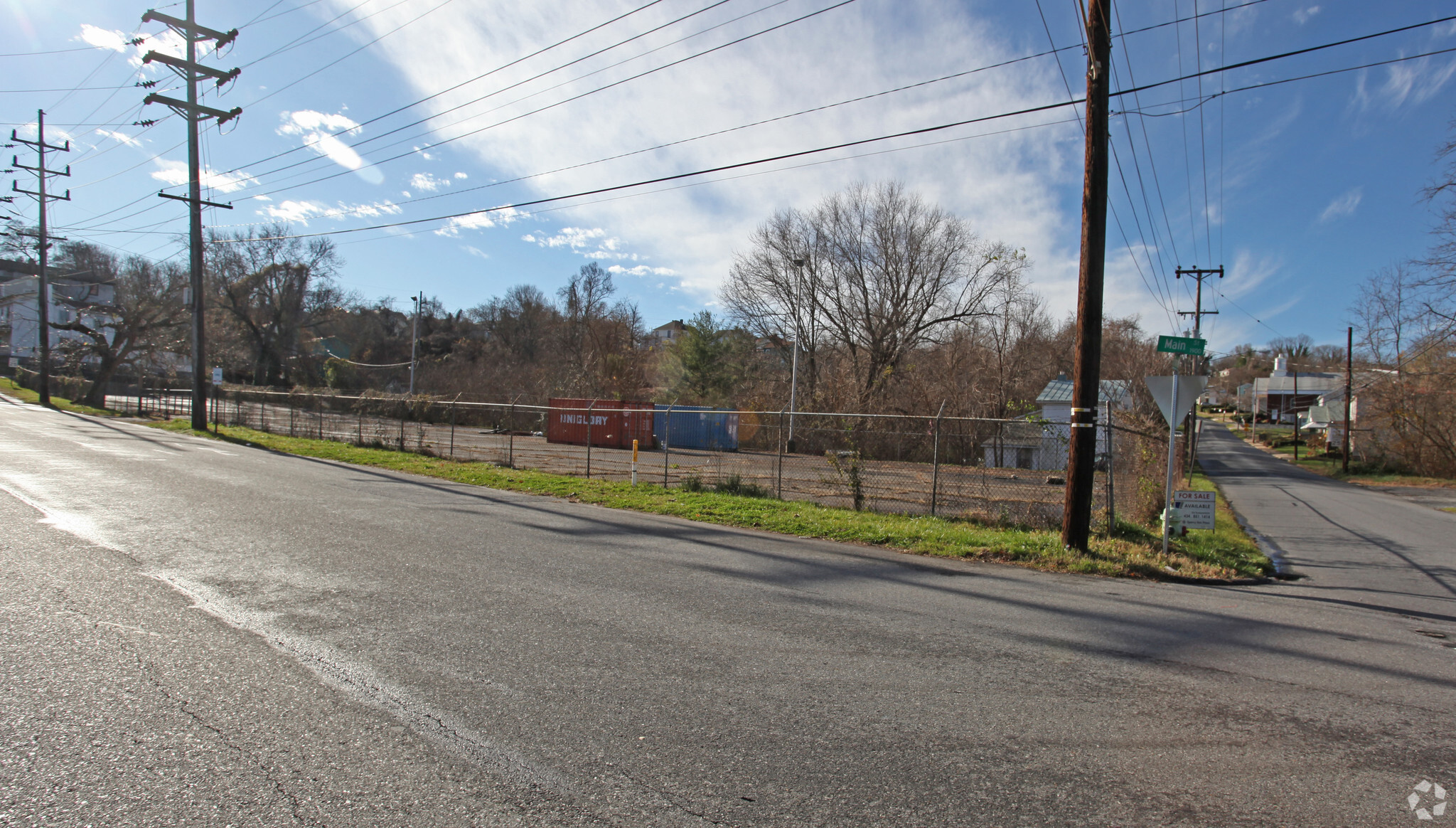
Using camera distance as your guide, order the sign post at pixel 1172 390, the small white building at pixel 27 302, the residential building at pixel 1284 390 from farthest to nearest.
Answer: the residential building at pixel 1284 390
the small white building at pixel 27 302
the sign post at pixel 1172 390

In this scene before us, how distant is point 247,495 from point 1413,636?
1521 cm

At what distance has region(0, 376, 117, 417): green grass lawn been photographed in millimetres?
35500

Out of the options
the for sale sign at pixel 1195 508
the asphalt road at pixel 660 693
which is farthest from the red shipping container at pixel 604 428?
the asphalt road at pixel 660 693

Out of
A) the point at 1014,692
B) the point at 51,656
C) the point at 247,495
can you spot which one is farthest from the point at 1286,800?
the point at 247,495

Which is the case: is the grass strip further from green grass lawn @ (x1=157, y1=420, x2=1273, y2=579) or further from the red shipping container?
the red shipping container

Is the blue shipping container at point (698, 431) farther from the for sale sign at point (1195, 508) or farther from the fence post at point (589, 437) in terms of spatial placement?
the for sale sign at point (1195, 508)

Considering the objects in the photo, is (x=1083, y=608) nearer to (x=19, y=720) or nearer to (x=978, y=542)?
(x=978, y=542)

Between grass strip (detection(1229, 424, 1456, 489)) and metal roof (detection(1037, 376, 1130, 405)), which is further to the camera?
grass strip (detection(1229, 424, 1456, 489))

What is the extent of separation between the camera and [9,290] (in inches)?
3019

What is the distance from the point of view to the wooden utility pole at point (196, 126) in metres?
25.1

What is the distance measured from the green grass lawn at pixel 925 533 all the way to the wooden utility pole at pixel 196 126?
1639 cm

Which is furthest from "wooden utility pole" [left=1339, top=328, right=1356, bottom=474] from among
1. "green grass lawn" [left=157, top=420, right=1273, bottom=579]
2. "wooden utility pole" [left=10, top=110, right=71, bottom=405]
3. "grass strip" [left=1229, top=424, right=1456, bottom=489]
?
"wooden utility pole" [left=10, top=110, right=71, bottom=405]

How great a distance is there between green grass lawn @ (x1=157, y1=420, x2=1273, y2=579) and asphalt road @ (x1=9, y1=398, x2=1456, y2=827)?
1.42 meters

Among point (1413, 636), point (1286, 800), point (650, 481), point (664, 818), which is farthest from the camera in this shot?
point (650, 481)
